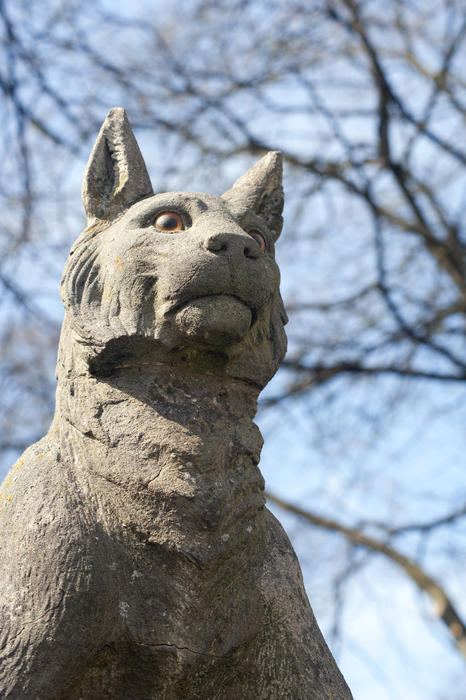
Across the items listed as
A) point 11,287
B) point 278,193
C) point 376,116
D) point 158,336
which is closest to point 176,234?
point 158,336

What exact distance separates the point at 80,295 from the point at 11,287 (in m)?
3.98

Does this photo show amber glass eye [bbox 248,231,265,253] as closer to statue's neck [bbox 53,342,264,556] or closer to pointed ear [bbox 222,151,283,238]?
pointed ear [bbox 222,151,283,238]

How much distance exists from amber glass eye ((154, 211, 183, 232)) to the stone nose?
0.51ft

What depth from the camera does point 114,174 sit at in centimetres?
251

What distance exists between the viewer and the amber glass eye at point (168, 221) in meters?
2.27

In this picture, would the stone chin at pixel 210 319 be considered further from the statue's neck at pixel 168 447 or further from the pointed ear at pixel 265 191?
the pointed ear at pixel 265 191

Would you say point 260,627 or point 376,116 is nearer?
point 260,627

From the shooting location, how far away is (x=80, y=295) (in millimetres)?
2230


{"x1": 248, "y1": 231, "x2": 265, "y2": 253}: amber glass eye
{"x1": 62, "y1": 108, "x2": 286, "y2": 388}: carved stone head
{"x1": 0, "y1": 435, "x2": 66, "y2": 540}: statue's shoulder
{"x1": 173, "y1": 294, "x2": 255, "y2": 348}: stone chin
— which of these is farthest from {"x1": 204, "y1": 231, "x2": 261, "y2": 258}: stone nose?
{"x1": 0, "y1": 435, "x2": 66, "y2": 540}: statue's shoulder

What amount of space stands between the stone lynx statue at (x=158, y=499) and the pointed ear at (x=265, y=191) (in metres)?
0.22

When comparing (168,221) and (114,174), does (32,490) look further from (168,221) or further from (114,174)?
(114,174)

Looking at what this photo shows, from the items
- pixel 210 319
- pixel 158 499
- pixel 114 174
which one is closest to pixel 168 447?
pixel 158 499

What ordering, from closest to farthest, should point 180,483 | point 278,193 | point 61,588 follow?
point 61,588 < point 180,483 < point 278,193

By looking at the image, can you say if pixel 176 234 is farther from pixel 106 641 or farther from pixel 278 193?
pixel 106 641
